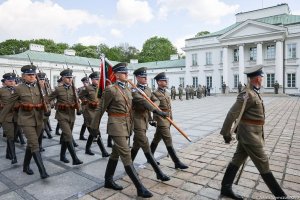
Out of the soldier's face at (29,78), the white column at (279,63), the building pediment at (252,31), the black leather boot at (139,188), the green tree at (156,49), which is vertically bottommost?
the black leather boot at (139,188)

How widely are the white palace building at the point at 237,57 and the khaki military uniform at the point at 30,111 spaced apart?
29188 mm

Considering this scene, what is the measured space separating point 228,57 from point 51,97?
37693mm

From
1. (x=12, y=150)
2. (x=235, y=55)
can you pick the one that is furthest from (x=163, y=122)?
(x=235, y=55)

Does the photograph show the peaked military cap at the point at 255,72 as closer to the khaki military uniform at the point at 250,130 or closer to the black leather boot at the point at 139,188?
the khaki military uniform at the point at 250,130

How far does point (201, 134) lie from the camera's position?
909cm

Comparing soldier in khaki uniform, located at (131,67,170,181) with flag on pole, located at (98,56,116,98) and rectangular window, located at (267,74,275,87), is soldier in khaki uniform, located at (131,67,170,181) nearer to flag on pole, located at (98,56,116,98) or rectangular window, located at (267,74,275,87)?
flag on pole, located at (98,56,116,98)

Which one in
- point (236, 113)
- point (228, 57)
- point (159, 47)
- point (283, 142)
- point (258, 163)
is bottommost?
point (283, 142)

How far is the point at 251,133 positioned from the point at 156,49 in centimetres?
6777

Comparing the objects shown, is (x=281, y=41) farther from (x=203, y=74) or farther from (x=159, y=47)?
(x=159, y=47)

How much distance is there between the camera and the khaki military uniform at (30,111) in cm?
503

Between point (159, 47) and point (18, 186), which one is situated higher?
point (159, 47)

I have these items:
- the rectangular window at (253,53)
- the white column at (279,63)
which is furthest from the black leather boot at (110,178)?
the rectangular window at (253,53)

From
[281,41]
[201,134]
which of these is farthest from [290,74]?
[201,134]

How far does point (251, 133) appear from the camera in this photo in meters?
3.75
